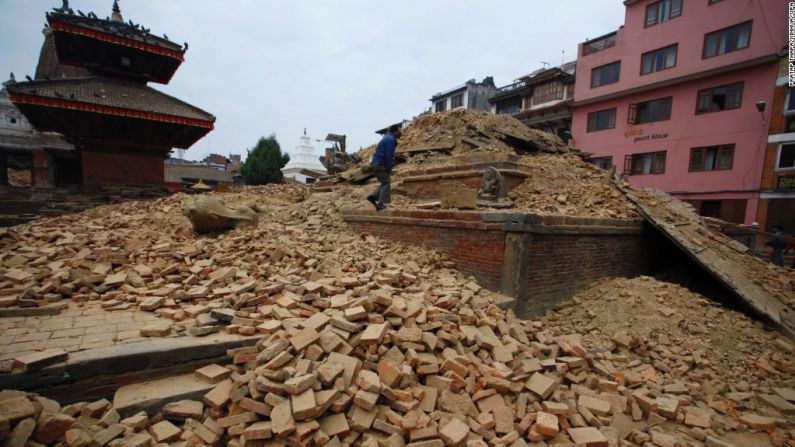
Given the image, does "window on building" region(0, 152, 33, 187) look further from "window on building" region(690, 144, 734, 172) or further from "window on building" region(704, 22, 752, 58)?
"window on building" region(704, 22, 752, 58)

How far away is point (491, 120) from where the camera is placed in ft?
43.1

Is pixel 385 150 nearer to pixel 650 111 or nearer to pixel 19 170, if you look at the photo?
pixel 650 111

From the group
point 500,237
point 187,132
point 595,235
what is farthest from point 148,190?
point 595,235

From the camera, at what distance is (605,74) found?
69.1ft

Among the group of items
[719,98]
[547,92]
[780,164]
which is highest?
[547,92]

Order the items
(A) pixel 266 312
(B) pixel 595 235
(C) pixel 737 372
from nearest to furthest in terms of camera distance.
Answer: (A) pixel 266 312
(C) pixel 737 372
(B) pixel 595 235

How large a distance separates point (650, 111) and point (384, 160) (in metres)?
18.7

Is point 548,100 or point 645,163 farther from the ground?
point 548,100

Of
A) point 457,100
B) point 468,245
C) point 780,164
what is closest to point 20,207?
point 468,245

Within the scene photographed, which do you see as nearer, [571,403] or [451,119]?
[571,403]

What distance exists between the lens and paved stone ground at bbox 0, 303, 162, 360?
310 centimetres

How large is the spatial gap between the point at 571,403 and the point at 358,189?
8446 millimetres

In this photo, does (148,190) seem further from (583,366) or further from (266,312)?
(583,366)

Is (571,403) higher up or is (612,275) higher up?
(612,275)
